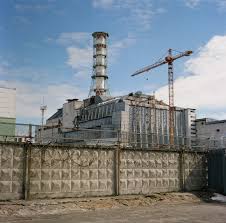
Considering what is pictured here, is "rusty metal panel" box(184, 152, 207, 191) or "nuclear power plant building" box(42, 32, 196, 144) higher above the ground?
"nuclear power plant building" box(42, 32, 196, 144)

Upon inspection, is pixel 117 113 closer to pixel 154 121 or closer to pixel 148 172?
pixel 154 121

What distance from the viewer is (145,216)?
16125 mm

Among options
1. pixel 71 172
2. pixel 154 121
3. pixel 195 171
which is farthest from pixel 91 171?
pixel 154 121

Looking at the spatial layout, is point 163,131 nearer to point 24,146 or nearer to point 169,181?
point 169,181

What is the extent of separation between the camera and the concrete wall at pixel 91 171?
18344mm

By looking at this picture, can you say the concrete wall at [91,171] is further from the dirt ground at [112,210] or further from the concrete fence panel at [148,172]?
the dirt ground at [112,210]

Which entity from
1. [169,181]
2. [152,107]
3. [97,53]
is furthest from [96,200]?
[97,53]

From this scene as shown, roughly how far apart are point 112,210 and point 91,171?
3.28m

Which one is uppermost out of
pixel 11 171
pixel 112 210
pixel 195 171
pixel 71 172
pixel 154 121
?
pixel 154 121

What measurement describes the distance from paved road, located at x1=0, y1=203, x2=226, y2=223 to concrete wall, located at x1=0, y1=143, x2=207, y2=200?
268cm

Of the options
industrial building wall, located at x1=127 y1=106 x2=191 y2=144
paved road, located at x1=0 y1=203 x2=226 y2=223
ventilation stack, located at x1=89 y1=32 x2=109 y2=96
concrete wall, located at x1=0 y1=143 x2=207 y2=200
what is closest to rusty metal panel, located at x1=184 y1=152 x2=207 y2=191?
concrete wall, located at x1=0 y1=143 x2=207 y2=200

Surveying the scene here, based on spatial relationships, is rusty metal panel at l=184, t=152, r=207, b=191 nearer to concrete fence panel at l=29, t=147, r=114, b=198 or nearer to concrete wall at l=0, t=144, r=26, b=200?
concrete fence panel at l=29, t=147, r=114, b=198

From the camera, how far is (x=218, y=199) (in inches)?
912

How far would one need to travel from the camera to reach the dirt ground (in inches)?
600
